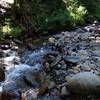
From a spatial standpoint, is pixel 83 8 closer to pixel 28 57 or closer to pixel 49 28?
pixel 49 28

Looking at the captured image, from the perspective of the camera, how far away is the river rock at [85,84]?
224 inches

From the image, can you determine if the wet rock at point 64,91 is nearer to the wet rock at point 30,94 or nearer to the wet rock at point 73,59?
the wet rock at point 30,94

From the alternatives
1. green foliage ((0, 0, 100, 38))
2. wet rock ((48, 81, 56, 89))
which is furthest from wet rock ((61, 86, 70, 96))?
green foliage ((0, 0, 100, 38))

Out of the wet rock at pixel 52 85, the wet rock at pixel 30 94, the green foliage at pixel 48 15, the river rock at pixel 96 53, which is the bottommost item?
the wet rock at pixel 30 94

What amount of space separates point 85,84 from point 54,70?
1720 millimetres

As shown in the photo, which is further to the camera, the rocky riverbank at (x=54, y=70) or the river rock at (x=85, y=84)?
the rocky riverbank at (x=54, y=70)

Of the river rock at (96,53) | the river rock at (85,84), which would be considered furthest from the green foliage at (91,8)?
the river rock at (85,84)

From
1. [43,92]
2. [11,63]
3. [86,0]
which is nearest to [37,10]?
[86,0]

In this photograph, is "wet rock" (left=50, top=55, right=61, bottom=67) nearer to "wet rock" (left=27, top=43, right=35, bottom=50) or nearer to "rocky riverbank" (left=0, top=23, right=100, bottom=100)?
"rocky riverbank" (left=0, top=23, right=100, bottom=100)

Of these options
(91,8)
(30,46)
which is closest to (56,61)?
(30,46)

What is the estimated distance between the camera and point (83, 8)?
14094mm

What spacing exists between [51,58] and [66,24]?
451 cm

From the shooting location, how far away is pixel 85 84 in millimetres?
5715

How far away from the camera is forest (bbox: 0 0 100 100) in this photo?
243 inches
